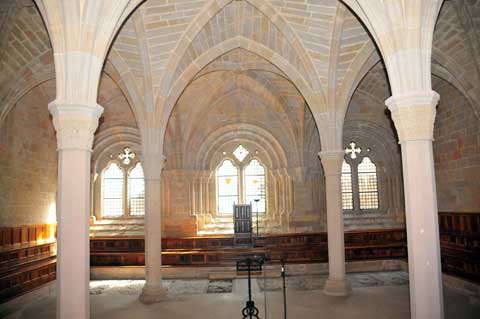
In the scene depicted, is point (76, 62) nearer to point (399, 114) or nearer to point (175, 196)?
point (399, 114)

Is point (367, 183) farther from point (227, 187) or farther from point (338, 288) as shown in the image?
point (338, 288)

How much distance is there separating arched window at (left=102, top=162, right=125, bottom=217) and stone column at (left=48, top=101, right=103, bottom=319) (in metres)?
9.21

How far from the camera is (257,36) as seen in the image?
30.4 ft

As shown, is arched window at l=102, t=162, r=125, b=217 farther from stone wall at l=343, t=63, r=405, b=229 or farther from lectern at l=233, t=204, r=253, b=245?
stone wall at l=343, t=63, r=405, b=229

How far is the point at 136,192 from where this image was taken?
46.4 ft

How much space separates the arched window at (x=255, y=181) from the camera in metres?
14.4

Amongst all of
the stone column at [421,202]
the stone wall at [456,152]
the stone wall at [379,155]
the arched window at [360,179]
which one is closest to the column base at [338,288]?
the stone column at [421,202]

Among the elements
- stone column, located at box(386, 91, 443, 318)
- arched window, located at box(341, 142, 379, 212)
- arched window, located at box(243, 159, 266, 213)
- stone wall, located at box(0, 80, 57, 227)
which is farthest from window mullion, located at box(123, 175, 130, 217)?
stone column, located at box(386, 91, 443, 318)

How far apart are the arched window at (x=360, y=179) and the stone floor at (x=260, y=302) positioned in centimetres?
431

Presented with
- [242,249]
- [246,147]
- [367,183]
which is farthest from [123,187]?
[367,183]

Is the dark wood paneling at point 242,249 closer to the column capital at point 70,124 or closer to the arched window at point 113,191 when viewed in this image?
the arched window at point 113,191

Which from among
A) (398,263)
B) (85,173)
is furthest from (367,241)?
(85,173)

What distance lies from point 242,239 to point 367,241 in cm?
397

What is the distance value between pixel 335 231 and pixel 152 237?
390 centimetres
